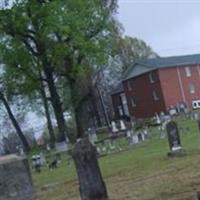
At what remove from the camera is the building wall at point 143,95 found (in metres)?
72.9

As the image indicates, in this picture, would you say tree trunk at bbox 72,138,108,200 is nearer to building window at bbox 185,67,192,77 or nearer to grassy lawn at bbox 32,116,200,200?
grassy lawn at bbox 32,116,200,200

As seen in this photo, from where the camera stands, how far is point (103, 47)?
4856 centimetres

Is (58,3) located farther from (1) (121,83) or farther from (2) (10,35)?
(1) (121,83)

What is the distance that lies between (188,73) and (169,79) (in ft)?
12.1

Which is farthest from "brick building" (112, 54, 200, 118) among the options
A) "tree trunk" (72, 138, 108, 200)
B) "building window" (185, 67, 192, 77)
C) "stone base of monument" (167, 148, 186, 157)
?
"tree trunk" (72, 138, 108, 200)

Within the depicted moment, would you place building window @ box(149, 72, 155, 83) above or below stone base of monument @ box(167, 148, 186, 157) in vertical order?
above

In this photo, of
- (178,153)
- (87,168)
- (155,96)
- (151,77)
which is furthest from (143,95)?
(87,168)

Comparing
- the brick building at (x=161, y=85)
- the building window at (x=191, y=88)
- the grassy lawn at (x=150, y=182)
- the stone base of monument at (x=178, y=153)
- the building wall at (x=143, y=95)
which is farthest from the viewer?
the building window at (x=191, y=88)

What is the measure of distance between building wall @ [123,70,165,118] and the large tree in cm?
2336

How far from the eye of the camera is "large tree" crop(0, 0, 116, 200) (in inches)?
1791

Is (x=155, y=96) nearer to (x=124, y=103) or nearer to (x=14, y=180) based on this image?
(x=124, y=103)

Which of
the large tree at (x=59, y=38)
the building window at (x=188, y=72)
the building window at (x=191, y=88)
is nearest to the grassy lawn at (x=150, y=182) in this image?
the large tree at (x=59, y=38)

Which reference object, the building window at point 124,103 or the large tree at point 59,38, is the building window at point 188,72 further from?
the large tree at point 59,38

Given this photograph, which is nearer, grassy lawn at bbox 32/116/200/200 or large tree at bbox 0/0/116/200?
grassy lawn at bbox 32/116/200/200
